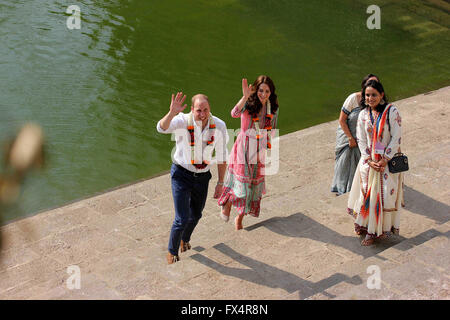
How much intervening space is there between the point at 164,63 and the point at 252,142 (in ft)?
19.9

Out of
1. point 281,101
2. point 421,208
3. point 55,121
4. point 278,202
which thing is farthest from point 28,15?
point 421,208

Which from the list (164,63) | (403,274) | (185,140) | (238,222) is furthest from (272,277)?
(164,63)

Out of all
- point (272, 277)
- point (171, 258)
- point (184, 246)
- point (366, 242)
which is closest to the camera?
point (272, 277)

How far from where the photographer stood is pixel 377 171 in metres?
5.25

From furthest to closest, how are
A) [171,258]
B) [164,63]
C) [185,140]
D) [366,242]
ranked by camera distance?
[164,63] < [366,242] < [171,258] < [185,140]

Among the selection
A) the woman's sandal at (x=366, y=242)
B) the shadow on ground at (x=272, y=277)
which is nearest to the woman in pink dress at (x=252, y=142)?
the shadow on ground at (x=272, y=277)

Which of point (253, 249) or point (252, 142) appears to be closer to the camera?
point (253, 249)

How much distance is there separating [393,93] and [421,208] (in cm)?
561

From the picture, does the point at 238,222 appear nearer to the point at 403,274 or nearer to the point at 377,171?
the point at 377,171

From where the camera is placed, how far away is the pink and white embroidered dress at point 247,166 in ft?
18.0

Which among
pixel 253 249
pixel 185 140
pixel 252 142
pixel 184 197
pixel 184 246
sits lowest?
pixel 184 246

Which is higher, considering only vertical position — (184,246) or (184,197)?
(184,197)

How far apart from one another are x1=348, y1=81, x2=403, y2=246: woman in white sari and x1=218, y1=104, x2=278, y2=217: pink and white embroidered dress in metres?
0.88

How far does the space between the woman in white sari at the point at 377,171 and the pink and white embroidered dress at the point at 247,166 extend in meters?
0.88
